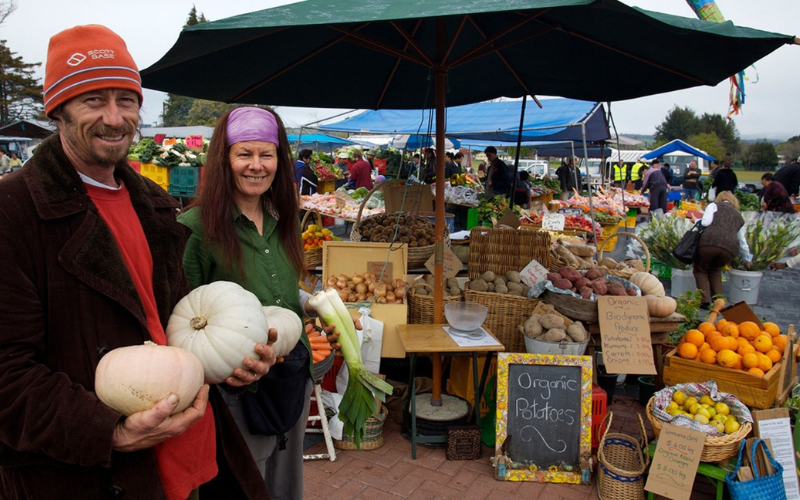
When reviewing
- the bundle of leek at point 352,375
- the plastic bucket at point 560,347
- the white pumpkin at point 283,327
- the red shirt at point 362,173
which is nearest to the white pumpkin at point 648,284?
the plastic bucket at point 560,347

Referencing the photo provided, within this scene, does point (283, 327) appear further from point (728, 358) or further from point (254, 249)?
point (728, 358)

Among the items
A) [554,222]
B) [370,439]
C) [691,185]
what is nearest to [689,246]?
[554,222]

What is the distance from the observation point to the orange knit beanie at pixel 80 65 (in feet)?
3.94

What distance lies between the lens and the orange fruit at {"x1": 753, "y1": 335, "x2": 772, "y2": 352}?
3486 mm

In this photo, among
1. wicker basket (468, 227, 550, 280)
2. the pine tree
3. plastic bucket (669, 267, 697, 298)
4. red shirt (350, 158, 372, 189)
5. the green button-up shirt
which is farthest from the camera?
the pine tree

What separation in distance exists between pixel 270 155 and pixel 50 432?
1.13 m

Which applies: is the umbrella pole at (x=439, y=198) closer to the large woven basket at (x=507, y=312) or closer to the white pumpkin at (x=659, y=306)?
the large woven basket at (x=507, y=312)

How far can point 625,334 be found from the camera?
3.73 m

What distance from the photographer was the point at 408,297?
4.17 meters

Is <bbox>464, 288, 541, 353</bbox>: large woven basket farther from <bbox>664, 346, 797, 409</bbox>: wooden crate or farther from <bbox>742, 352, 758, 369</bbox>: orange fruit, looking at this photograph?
<bbox>742, 352, 758, 369</bbox>: orange fruit

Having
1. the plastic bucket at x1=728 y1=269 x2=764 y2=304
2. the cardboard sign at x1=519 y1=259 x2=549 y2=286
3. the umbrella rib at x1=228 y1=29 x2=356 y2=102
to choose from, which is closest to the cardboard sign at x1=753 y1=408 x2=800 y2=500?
the cardboard sign at x1=519 y1=259 x2=549 y2=286

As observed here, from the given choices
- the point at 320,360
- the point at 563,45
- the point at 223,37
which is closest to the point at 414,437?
the point at 320,360

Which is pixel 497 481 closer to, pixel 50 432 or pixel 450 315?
pixel 450 315

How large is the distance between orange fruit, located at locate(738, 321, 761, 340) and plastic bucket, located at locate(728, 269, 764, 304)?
4.38 meters
